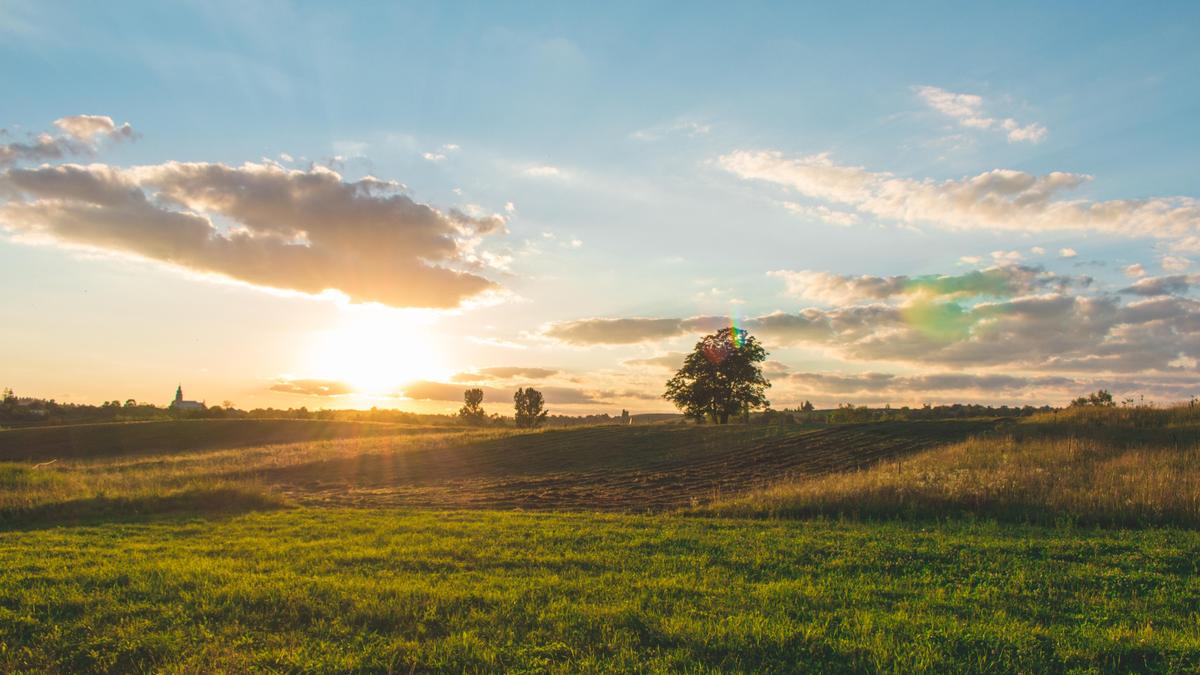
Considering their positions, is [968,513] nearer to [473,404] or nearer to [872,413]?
[872,413]

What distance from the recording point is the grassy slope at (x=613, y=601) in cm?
739

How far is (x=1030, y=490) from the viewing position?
767 inches

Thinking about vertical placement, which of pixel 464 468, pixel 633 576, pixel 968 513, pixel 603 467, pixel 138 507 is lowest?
pixel 464 468

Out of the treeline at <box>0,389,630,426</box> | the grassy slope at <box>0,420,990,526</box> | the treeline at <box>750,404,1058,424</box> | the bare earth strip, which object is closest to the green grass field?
the grassy slope at <box>0,420,990,526</box>

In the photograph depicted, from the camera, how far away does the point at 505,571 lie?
456 inches

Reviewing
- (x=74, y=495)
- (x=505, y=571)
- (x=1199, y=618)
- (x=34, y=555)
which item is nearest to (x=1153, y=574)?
(x=1199, y=618)

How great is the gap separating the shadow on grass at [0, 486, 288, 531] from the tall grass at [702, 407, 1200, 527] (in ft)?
52.3

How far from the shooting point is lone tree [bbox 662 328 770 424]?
75.3m

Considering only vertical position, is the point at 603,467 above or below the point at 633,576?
below

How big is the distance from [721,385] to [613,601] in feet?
221

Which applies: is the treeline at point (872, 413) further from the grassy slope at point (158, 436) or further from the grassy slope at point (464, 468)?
the grassy slope at point (158, 436)

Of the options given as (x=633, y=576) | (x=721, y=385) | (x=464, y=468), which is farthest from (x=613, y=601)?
(x=721, y=385)

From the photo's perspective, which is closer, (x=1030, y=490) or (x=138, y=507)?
(x=1030, y=490)

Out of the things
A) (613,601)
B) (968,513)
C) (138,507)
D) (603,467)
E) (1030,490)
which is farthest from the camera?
(603,467)
